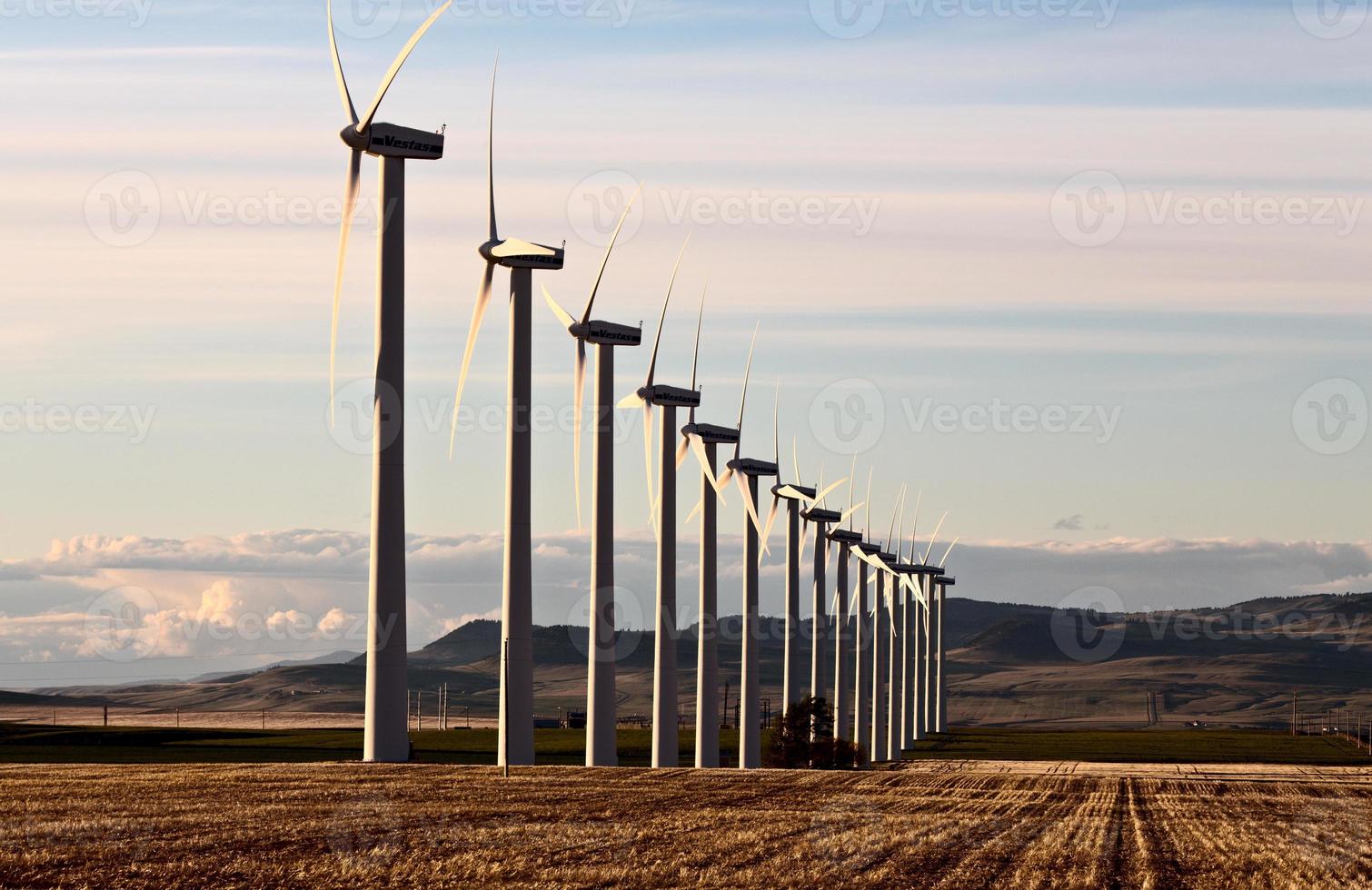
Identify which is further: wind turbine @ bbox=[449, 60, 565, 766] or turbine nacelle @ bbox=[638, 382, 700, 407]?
turbine nacelle @ bbox=[638, 382, 700, 407]

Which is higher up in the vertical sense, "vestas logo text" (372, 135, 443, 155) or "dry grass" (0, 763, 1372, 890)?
"vestas logo text" (372, 135, 443, 155)

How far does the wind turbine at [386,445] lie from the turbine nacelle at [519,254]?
13828 mm

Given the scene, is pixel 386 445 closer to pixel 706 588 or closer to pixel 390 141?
pixel 390 141

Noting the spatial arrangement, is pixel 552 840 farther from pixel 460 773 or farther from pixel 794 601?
pixel 794 601

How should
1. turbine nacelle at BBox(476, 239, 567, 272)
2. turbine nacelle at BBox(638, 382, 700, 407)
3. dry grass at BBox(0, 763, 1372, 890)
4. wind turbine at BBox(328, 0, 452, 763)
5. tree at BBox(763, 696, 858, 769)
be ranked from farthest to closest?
tree at BBox(763, 696, 858, 769), turbine nacelle at BBox(638, 382, 700, 407), turbine nacelle at BBox(476, 239, 567, 272), wind turbine at BBox(328, 0, 452, 763), dry grass at BBox(0, 763, 1372, 890)

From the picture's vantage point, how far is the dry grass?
42.4 meters

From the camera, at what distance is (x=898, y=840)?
5438 cm

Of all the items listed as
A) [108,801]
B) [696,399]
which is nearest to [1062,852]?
[108,801]

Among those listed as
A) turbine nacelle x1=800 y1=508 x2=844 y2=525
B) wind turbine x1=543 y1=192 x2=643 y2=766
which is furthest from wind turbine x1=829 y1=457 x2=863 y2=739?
wind turbine x1=543 y1=192 x2=643 y2=766

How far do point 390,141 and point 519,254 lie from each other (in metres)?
Result: 14.7

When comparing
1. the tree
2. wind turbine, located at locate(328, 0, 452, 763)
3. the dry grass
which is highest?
wind turbine, located at locate(328, 0, 452, 763)

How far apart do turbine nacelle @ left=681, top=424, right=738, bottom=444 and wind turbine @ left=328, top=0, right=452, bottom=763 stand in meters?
46.9

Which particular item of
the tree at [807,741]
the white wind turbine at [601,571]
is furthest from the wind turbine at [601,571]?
the tree at [807,741]

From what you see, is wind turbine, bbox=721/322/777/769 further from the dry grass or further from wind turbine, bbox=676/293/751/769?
the dry grass
